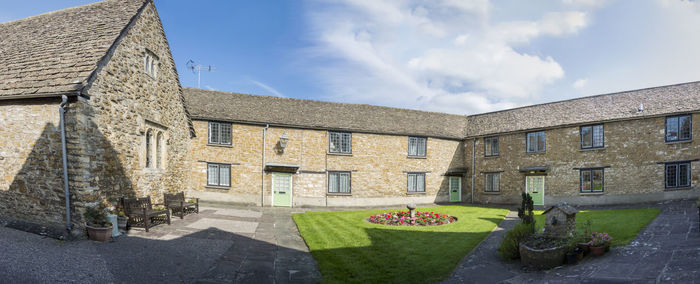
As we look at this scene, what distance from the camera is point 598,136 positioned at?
20.9 metres

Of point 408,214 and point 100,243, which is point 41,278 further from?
point 408,214

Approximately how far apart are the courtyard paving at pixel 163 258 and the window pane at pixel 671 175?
22.4 meters

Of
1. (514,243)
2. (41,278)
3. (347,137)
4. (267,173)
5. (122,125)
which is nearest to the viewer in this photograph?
(41,278)

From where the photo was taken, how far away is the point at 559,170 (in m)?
22.2

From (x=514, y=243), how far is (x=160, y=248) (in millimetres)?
10640

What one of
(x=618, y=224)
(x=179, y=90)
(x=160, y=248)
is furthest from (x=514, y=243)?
(x=179, y=90)

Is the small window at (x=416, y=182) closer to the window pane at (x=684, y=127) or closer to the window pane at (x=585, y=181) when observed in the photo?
the window pane at (x=585, y=181)

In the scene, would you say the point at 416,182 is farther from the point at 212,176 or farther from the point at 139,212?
the point at 139,212

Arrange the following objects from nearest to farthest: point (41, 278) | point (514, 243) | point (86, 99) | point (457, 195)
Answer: point (41, 278)
point (514, 243)
point (86, 99)
point (457, 195)

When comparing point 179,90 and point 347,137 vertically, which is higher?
point 179,90

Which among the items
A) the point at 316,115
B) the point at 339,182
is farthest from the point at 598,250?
the point at 316,115

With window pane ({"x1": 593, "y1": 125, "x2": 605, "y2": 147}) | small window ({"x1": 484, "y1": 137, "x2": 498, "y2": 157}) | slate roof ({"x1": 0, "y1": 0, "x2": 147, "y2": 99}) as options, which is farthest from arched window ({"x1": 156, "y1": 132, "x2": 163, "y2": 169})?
window pane ({"x1": 593, "y1": 125, "x2": 605, "y2": 147})

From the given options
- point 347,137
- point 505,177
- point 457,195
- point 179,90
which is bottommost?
point 457,195

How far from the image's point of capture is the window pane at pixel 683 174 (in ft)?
60.3
